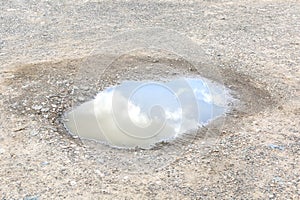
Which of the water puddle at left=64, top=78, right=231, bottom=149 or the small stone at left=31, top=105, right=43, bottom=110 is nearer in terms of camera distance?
the water puddle at left=64, top=78, right=231, bottom=149

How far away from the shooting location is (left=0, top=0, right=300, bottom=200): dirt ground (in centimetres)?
339

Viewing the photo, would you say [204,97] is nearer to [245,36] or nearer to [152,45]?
[152,45]

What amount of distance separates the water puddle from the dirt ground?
5.5 inches

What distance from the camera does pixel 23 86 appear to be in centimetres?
463

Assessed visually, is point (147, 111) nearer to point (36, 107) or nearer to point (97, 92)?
point (97, 92)

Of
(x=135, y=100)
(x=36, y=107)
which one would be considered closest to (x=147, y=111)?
(x=135, y=100)

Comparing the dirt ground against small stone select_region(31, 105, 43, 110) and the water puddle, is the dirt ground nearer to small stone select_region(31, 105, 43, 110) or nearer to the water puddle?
small stone select_region(31, 105, 43, 110)

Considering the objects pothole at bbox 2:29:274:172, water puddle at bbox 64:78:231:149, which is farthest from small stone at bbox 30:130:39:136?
water puddle at bbox 64:78:231:149

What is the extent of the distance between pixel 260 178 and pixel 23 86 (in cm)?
267

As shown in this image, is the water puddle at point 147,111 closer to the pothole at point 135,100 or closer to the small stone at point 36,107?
the pothole at point 135,100

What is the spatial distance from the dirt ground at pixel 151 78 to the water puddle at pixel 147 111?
0.14 meters

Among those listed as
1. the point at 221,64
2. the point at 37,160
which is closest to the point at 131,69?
the point at 221,64

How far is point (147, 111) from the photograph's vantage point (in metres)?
4.38

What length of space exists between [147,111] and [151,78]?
596 millimetres
